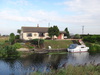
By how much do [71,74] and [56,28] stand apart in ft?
116

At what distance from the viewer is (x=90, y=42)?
4838cm

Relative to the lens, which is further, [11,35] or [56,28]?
[56,28]

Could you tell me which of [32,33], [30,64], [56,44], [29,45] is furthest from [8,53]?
[32,33]

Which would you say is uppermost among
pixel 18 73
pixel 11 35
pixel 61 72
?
pixel 11 35

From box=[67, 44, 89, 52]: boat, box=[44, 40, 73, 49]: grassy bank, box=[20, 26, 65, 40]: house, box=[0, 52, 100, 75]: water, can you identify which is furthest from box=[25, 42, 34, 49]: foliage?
box=[0, 52, 100, 75]: water

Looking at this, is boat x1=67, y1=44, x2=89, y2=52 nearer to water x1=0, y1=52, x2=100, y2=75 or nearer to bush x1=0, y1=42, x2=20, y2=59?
water x1=0, y1=52, x2=100, y2=75

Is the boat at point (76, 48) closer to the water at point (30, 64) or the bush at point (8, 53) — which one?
the water at point (30, 64)

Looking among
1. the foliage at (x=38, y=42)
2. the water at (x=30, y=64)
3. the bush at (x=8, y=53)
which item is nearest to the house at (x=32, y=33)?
the foliage at (x=38, y=42)

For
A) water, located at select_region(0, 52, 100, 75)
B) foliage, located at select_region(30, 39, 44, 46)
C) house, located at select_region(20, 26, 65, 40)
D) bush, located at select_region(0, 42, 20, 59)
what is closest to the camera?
water, located at select_region(0, 52, 100, 75)

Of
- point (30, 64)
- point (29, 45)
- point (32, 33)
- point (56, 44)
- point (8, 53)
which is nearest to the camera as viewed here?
point (30, 64)

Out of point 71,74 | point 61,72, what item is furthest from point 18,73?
point 71,74

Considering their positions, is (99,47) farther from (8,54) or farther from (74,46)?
(8,54)

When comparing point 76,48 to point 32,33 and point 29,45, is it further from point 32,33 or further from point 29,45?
point 32,33

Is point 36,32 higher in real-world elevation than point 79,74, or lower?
higher
